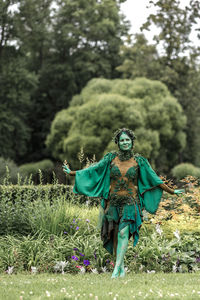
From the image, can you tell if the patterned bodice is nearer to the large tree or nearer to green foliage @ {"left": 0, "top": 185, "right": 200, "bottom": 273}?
green foliage @ {"left": 0, "top": 185, "right": 200, "bottom": 273}

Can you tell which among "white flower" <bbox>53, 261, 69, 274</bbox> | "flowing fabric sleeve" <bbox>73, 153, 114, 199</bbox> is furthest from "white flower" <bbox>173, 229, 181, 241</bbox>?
"white flower" <bbox>53, 261, 69, 274</bbox>

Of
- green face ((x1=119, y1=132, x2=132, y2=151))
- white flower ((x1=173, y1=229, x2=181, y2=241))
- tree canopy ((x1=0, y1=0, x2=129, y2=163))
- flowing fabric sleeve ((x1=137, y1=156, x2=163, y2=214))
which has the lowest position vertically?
white flower ((x1=173, y1=229, x2=181, y2=241))

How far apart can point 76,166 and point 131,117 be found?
3824 mm

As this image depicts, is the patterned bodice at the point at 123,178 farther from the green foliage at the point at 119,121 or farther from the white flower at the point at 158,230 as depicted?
the green foliage at the point at 119,121

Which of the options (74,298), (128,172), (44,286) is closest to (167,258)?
(128,172)

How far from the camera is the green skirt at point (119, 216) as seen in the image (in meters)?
5.67

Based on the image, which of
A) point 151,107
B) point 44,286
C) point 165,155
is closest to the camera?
point 44,286

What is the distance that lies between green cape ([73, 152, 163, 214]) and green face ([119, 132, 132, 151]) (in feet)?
0.63

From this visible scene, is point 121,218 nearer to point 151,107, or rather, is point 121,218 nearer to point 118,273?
point 118,273

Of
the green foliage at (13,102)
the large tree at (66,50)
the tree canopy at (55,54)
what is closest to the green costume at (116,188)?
the green foliage at (13,102)

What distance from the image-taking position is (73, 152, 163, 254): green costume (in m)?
5.73

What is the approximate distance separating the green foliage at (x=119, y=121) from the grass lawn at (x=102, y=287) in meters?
17.1

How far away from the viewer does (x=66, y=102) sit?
103 feet

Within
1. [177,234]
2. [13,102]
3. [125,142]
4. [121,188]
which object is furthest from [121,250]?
[13,102]
